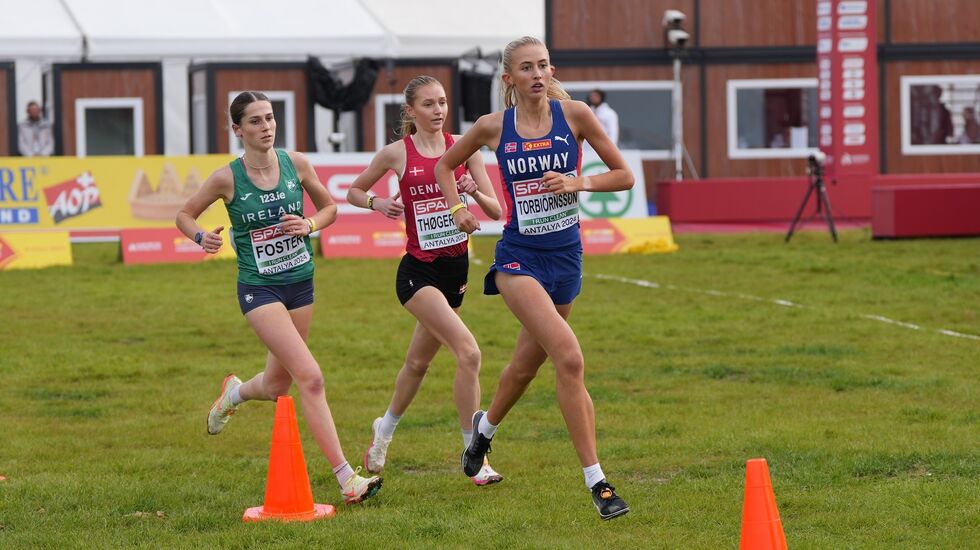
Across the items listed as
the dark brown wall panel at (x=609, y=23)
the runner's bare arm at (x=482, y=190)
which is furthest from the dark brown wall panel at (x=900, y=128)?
the runner's bare arm at (x=482, y=190)

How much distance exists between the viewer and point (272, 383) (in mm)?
7879

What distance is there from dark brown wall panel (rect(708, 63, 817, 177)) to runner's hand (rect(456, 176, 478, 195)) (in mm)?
22708

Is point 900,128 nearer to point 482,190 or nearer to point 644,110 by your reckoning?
point 644,110

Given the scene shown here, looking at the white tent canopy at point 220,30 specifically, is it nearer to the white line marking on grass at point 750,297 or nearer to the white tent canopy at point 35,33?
the white tent canopy at point 35,33

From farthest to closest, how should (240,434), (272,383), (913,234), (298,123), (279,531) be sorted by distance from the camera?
(298,123) < (913,234) < (240,434) < (272,383) < (279,531)

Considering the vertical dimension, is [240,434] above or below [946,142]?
below

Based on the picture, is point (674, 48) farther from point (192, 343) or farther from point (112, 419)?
point (112, 419)

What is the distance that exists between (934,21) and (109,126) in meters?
15.6

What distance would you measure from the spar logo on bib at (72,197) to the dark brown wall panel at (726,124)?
1244cm

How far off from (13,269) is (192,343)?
703 cm

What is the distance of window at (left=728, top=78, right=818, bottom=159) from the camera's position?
29.8 m

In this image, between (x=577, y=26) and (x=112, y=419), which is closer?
(x=112, y=419)

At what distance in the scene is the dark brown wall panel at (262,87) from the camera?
27312 millimetres

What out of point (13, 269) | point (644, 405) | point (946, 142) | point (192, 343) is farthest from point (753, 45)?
point (644, 405)
